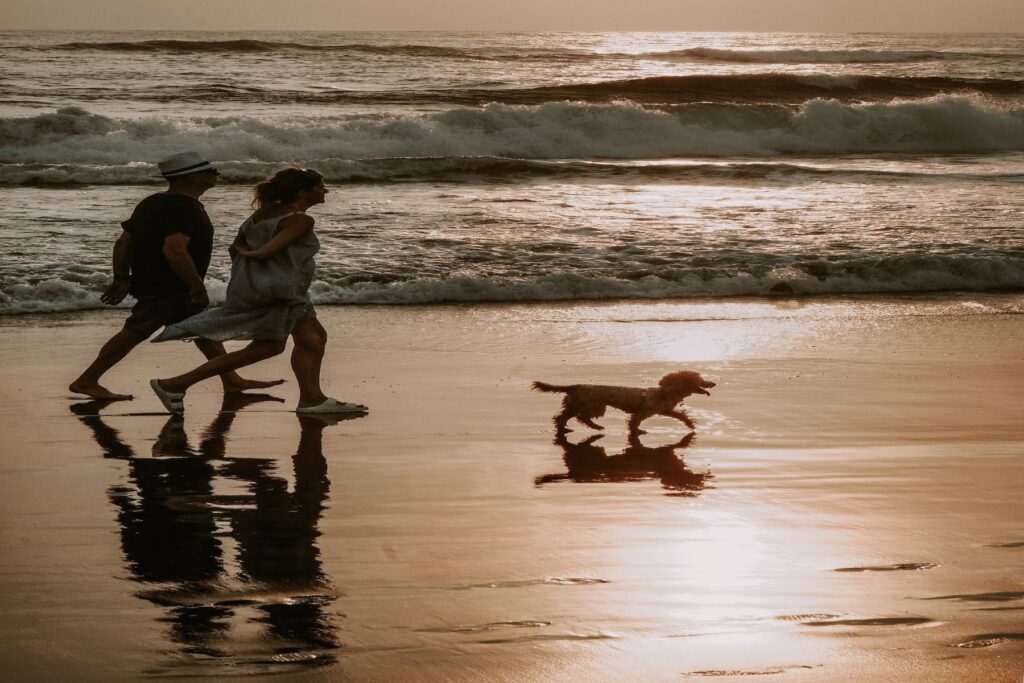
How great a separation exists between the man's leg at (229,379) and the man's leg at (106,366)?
318 mm

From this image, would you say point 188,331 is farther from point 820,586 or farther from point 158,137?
point 158,137

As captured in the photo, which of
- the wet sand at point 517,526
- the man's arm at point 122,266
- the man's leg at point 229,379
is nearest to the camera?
the wet sand at point 517,526

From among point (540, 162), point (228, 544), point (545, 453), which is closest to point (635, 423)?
point (545, 453)

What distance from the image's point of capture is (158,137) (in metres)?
23.4

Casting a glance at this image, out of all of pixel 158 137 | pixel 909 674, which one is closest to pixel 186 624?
pixel 909 674

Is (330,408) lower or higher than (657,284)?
higher

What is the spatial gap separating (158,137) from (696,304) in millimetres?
15519

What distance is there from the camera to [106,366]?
6910 mm

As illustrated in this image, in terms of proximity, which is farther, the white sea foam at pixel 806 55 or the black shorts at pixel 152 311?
the white sea foam at pixel 806 55

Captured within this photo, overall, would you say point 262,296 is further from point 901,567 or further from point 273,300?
point 901,567

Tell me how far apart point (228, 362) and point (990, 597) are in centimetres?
391

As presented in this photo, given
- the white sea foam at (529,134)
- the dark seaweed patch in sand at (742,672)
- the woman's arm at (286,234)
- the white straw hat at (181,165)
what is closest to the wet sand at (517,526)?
the dark seaweed patch in sand at (742,672)

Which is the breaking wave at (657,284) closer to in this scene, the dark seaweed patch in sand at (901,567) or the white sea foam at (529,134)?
the dark seaweed patch in sand at (901,567)

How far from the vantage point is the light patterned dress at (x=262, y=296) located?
627 cm
